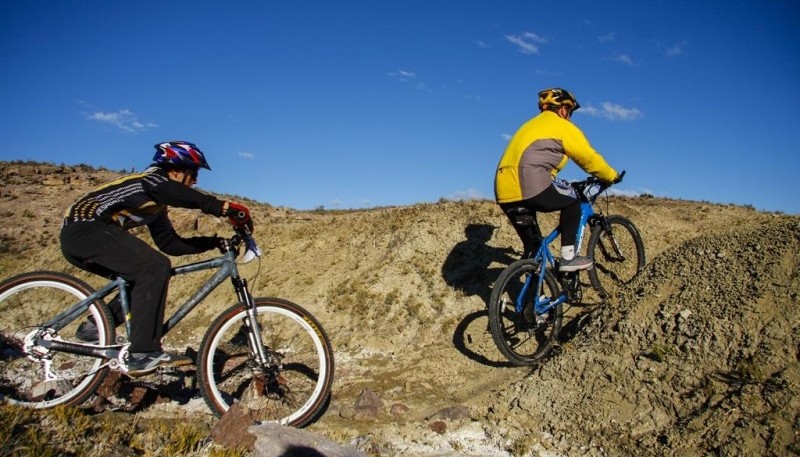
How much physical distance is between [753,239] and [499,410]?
3.66 m

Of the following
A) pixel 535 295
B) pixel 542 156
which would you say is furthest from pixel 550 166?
pixel 535 295

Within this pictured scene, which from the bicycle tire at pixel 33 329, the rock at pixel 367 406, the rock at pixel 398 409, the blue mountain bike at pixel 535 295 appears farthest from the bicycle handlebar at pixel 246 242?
the blue mountain bike at pixel 535 295

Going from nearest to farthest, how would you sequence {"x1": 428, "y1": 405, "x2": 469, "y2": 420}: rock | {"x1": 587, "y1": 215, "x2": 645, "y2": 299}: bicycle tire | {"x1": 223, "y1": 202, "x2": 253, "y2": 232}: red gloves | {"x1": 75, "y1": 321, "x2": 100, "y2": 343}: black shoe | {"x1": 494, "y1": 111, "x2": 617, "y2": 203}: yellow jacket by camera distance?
{"x1": 223, "y1": 202, "x2": 253, "y2": 232}: red gloves
{"x1": 75, "y1": 321, "x2": 100, "y2": 343}: black shoe
{"x1": 428, "y1": 405, "x2": 469, "y2": 420}: rock
{"x1": 494, "y1": 111, "x2": 617, "y2": 203}: yellow jacket
{"x1": 587, "y1": 215, "x2": 645, "y2": 299}: bicycle tire

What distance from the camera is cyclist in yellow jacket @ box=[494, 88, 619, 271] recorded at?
5.80 metres

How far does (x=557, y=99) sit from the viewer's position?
612 cm

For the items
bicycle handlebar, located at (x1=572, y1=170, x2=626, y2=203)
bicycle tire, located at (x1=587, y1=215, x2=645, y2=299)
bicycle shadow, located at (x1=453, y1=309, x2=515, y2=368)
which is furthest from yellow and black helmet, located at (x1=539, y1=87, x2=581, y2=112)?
bicycle shadow, located at (x1=453, y1=309, x2=515, y2=368)

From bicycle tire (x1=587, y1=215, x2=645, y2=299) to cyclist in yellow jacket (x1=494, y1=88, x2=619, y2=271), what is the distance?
1059 millimetres

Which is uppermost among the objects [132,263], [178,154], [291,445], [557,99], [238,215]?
[557,99]

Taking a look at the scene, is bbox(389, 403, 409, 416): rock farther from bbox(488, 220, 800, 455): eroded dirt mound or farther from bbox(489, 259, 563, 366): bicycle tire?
bbox(489, 259, 563, 366): bicycle tire

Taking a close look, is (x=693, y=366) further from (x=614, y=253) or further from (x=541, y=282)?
(x=614, y=253)

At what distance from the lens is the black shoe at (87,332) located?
4773 millimetres

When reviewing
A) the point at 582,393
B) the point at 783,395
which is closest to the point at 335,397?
the point at 582,393

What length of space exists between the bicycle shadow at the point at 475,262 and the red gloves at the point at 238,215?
4.50 metres

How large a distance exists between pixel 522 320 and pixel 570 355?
2.90ft
